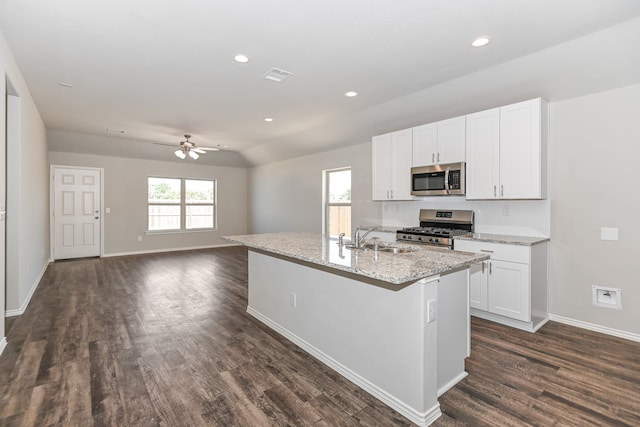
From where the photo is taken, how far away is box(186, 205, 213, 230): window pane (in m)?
8.78

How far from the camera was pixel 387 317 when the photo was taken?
2.05 metres

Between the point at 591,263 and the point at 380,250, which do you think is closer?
the point at 380,250

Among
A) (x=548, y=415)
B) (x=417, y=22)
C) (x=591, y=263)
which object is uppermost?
(x=417, y=22)

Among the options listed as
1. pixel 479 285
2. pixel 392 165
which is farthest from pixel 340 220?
pixel 479 285

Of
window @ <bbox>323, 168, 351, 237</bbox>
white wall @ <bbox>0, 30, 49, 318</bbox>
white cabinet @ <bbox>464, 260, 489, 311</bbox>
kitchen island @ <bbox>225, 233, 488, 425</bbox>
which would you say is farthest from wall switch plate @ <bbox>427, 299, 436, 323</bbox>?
Result: window @ <bbox>323, 168, 351, 237</bbox>

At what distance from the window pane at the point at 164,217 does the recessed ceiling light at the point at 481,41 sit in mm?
7901

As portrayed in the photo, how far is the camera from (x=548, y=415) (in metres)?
1.91

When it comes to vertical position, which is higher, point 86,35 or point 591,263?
point 86,35

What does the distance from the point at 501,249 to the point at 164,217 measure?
7831 mm

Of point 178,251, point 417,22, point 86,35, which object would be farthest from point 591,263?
point 178,251

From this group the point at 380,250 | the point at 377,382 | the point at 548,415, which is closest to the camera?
the point at 548,415

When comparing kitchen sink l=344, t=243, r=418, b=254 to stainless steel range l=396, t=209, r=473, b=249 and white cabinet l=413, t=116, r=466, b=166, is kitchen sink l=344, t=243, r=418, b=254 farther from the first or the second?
white cabinet l=413, t=116, r=466, b=166

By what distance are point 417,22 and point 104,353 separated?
12.2 ft

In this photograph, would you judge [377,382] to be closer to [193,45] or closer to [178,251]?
[193,45]
